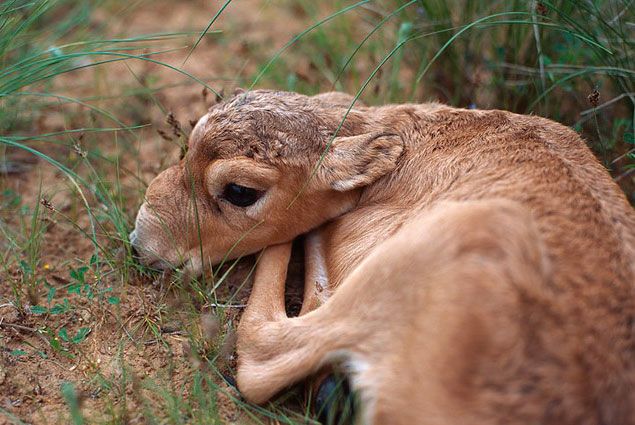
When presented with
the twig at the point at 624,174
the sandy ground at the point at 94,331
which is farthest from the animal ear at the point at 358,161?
the twig at the point at 624,174

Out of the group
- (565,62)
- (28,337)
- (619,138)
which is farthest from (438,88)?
(28,337)

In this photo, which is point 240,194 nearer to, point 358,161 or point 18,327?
point 358,161

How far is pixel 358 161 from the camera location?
4.10m

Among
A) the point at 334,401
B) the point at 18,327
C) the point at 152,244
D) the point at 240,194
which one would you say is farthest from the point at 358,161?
the point at 18,327

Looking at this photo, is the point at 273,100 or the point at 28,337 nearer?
the point at 28,337

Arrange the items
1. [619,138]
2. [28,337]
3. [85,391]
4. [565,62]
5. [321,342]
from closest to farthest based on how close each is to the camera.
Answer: [321,342], [85,391], [28,337], [619,138], [565,62]

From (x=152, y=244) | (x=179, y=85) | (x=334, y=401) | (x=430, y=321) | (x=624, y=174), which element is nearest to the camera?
(x=430, y=321)

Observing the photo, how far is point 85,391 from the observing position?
3.66 m

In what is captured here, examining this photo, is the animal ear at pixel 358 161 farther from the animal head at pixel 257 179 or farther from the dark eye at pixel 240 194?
the dark eye at pixel 240 194

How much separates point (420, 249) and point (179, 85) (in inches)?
109

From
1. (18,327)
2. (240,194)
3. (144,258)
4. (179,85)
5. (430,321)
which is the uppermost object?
(179,85)

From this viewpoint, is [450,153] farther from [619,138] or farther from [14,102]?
[14,102]

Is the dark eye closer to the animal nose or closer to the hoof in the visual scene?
the animal nose

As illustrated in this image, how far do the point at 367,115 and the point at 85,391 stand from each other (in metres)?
2.19
